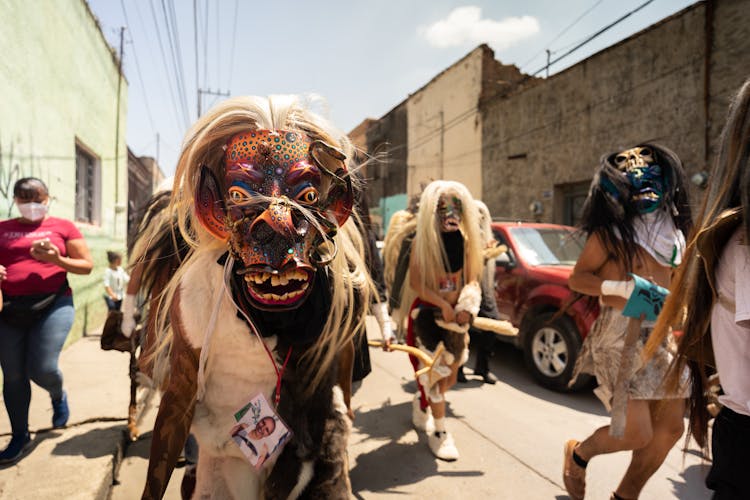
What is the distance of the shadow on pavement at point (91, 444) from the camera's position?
10.2 ft

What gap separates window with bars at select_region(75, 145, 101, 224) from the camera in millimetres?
7336

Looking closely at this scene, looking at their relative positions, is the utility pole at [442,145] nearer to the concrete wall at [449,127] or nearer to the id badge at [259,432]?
the concrete wall at [449,127]

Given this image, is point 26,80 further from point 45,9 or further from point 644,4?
point 644,4

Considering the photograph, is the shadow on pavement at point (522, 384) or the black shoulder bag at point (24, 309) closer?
the black shoulder bag at point (24, 309)

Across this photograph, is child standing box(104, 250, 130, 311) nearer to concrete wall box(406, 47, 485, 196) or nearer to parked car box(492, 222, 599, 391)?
parked car box(492, 222, 599, 391)

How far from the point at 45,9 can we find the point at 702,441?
24.0 feet

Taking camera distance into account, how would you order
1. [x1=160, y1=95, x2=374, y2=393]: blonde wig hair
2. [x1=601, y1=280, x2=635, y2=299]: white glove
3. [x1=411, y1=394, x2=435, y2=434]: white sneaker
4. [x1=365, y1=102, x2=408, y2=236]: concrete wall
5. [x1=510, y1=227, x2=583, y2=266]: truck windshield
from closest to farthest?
[x1=160, y1=95, x2=374, y2=393]: blonde wig hair
[x1=601, y1=280, x2=635, y2=299]: white glove
[x1=411, y1=394, x2=435, y2=434]: white sneaker
[x1=510, y1=227, x2=583, y2=266]: truck windshield
[x1=365, y1=102, x2=408, y2=236]: concrete wall

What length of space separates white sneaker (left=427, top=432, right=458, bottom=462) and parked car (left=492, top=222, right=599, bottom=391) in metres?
1.61

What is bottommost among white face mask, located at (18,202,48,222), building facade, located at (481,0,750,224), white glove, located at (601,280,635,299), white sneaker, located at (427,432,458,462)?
white sneaker, located at (427,432,458,462)

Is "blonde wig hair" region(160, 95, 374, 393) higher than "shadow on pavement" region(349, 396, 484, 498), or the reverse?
"blonde wig hair" region(160, 95, 374, 393)

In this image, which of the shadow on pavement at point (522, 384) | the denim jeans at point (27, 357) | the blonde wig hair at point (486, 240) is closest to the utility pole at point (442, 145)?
the shadow on pavement at point (522, 384)

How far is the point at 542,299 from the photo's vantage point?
529 cm

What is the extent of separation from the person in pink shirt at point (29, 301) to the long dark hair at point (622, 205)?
3517 millimetres

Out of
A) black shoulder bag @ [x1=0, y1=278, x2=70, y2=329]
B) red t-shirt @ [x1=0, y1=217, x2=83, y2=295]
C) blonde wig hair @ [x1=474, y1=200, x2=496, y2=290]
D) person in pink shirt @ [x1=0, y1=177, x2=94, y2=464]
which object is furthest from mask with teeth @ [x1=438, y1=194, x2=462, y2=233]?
black shoulder bag @ [x1=0, y1=278, x2=70, y2=329]
